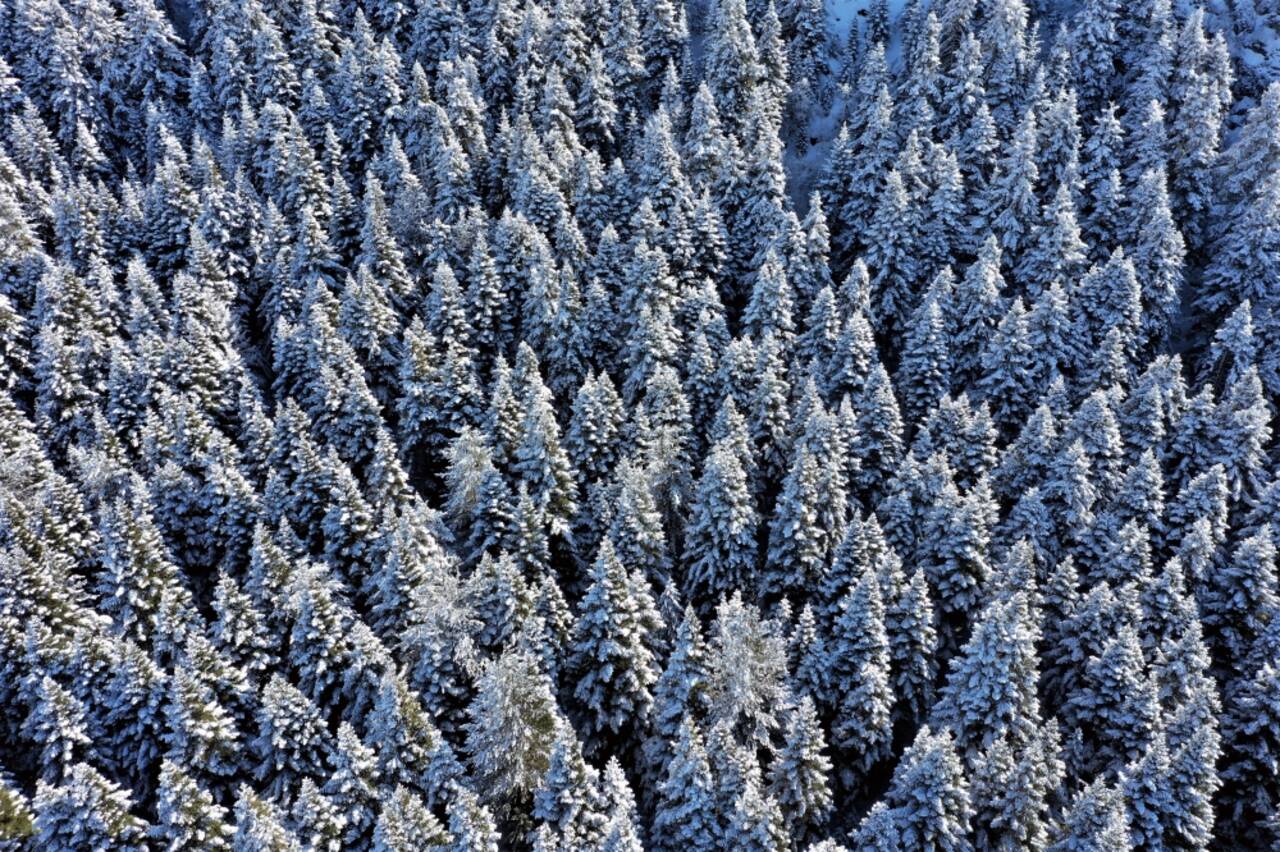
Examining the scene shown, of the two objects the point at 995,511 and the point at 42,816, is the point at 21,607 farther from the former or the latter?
the point at 995,511

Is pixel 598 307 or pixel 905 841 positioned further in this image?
pixel 598 307

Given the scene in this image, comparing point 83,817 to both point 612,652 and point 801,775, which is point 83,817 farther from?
point 801,775

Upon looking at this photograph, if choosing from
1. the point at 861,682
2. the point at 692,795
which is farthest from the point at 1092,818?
the point at 692,795

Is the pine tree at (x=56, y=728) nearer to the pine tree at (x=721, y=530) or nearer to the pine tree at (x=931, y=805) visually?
the pine tree at (x=721, y=530)

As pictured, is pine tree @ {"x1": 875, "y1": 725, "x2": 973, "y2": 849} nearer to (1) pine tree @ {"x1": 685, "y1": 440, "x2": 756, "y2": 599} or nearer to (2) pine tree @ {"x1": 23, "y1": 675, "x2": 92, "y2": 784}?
(1) pine tree @ {"x1": 685, "y1": 440, "x2": 756, "y2": 599}

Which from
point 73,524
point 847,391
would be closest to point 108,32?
point 73,524

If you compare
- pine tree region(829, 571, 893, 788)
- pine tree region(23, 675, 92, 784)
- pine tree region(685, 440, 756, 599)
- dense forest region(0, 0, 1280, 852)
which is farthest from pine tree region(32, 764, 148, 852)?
pine tree region(829, 571, 893, 788)

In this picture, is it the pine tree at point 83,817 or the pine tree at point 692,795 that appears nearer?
the pine tree at point 83,817

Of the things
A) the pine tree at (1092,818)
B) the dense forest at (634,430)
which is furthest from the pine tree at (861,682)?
the pine tree at (1092,818)
